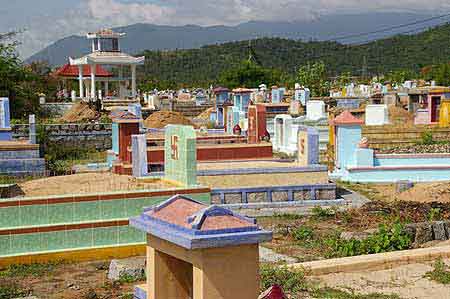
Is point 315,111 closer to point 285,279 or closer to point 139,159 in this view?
point 139,159

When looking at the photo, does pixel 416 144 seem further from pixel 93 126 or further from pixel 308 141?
pixel 93 126

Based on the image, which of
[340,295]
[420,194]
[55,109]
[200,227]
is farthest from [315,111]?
[200,227]

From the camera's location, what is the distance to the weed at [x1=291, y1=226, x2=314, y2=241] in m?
12.1

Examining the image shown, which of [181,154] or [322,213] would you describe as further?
[322,213]

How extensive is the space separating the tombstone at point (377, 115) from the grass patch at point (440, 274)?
2008cm

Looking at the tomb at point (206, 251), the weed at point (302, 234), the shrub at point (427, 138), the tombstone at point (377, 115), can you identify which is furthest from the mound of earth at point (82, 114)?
the tomb at point (206, 251)

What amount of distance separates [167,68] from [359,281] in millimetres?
91317

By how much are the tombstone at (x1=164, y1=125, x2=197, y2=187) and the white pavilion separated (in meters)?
32.1

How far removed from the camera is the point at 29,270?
10.6 meters

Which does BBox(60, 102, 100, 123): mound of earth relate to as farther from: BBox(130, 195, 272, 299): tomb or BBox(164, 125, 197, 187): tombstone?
BBox(130, 195, 272, 299): tomb

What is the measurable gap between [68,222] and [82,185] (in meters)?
2.05

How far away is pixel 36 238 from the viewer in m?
11.1

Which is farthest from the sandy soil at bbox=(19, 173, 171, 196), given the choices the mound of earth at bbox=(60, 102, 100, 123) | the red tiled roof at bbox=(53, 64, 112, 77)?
the red tiled roof at bbox=(53, 64, 112, 77)

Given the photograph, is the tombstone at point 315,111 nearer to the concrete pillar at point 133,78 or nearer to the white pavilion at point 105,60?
the white pavilion at point 105,60
